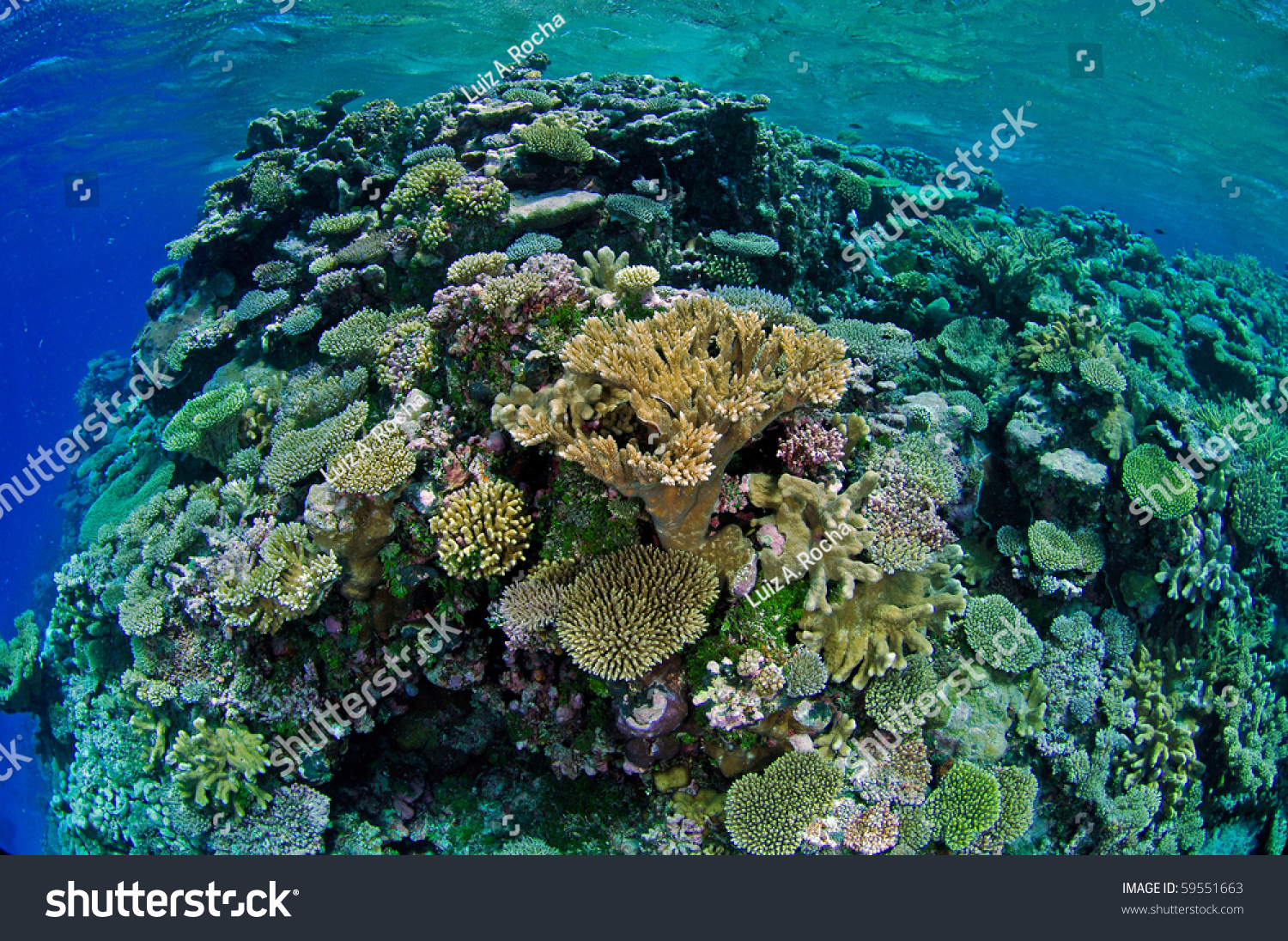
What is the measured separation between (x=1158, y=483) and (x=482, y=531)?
7.48 m

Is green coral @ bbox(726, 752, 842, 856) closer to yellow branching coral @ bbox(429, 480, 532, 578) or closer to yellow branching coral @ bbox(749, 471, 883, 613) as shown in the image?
yellow branching coral @ bbox(749, 471, 883, 613)

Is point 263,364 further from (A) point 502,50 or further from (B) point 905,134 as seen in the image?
(B) point 905,134

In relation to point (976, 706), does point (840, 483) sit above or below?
above

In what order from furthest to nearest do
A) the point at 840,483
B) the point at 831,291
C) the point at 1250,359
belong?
1. the point at 1250,359
2. the point at 831,291
3. the point at 840,483

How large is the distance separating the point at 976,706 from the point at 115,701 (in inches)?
410

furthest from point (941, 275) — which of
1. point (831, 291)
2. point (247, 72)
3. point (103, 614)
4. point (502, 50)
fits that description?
point (247, 72)

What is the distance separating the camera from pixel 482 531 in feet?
14.6

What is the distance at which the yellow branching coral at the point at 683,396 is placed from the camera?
354cm

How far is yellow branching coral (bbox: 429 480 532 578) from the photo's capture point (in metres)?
4.44

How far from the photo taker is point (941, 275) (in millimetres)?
9930

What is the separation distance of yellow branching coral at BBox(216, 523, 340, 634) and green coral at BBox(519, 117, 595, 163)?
576 centimetres

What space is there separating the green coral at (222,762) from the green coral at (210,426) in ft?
11.7
